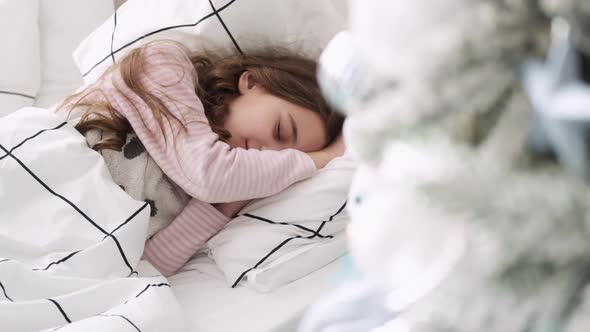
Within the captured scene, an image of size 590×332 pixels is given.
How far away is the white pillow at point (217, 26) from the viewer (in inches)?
44.6

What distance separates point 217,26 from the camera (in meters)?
1.13

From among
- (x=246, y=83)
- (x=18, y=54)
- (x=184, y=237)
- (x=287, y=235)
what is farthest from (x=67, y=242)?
(x=18, y=54)

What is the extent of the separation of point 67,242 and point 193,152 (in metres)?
0.21

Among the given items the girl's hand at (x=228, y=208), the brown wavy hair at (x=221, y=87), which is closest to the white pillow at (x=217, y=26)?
the brown wavy hair at (x=221, y=87)

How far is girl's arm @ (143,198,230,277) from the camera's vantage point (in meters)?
0.98

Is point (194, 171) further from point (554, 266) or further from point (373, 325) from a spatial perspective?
point (554, 266)

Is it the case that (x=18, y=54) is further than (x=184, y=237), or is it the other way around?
(x=18, y=54)

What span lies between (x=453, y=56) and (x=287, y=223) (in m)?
0.69

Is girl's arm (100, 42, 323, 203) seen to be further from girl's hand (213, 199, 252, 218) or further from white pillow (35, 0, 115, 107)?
white pillow (35, 0, 115, 107)

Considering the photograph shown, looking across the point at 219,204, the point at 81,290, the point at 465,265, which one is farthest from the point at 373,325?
the point at 219,204

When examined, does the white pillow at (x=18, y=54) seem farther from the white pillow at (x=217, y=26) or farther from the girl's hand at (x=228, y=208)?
the girl's hand at (x=228, y=208)

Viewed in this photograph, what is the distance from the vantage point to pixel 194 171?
0.92 m

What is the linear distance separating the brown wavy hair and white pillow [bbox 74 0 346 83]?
0.10 feet

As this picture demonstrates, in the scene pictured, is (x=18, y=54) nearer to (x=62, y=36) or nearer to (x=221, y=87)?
(x=62, y=36)
